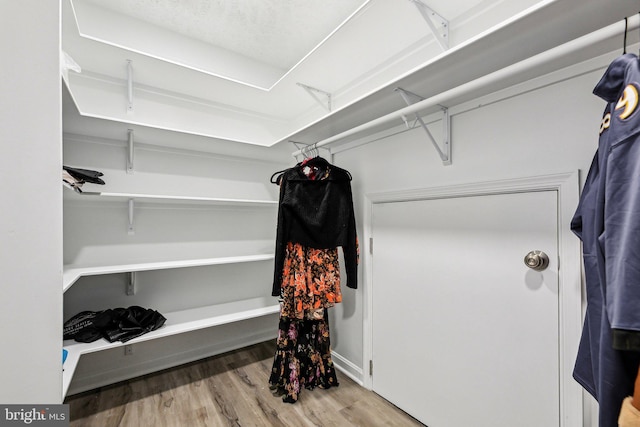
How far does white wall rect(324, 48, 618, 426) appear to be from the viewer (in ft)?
3.43

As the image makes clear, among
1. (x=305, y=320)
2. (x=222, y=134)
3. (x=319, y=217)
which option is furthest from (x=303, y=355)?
(x=222, y=134)

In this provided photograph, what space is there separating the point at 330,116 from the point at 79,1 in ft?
5.86

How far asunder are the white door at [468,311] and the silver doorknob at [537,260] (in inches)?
0.7

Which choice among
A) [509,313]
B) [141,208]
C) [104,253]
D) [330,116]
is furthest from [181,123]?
[509,313]

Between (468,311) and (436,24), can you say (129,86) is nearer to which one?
(436,24)

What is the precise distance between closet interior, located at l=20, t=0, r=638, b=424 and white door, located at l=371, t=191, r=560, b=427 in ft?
0.54

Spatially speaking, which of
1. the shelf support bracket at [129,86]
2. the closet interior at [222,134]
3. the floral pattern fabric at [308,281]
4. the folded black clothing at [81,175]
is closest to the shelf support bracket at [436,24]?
the closet interior at [222,134]

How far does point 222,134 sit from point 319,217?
1247 mm

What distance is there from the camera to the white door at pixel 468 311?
3.83 ft

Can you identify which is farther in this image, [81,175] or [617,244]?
[81,175]

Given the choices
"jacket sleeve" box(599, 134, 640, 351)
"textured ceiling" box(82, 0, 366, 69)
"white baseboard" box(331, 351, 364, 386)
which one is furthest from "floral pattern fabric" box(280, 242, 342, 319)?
"textured ceiling" box(82, 0, 366, 69)

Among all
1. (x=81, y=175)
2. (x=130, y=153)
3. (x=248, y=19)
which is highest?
(x=248, y=19)

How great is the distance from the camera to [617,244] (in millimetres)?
667

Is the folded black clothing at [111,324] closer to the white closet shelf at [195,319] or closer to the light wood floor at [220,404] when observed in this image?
the white closet shelf at [195,319]
